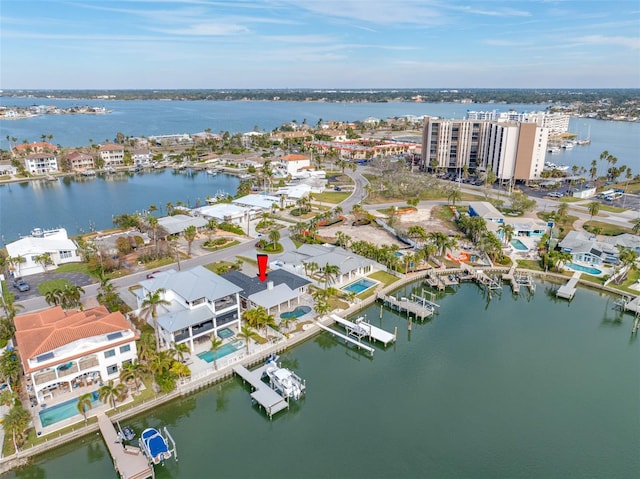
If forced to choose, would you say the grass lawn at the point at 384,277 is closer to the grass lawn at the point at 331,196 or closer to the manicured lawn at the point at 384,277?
the manicured lawn at the point at 384,277

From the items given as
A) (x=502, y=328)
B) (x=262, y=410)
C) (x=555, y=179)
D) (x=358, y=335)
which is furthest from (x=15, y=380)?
(x=555, y=179)

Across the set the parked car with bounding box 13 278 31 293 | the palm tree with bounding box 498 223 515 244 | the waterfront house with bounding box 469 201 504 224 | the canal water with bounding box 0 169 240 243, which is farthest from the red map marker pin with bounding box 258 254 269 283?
the canal water with bounding box 0 169 240 243

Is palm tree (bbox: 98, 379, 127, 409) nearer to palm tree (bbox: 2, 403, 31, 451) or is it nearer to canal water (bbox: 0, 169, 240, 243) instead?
palm tree (bbox: 2, 403, 31, 451)

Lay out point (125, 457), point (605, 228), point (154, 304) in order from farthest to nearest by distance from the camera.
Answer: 1. point (605, 228)
2. point (154, 304)
3. point (125, 457)

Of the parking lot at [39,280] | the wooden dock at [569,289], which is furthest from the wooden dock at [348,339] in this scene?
the parking lot at [39,280]

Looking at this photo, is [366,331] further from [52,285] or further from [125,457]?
[52,285]

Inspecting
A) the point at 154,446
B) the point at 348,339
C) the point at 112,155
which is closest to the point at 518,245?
the point at 348,339
